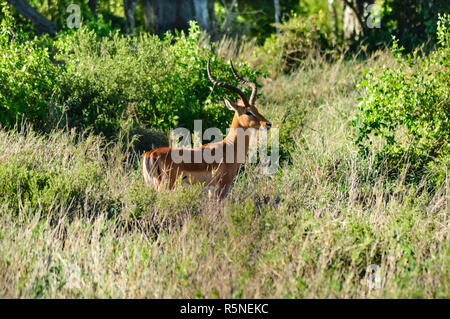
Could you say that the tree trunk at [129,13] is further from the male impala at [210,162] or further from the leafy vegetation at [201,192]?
the male impala at [210,162]

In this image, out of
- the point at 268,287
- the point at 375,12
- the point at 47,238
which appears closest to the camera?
the point at 268,287

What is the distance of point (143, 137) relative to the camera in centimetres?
806

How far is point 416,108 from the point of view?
630cm

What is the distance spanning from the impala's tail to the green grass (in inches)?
5.2

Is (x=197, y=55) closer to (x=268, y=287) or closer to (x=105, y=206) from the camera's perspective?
(x=105, y=206)

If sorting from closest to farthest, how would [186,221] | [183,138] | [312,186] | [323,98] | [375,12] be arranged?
[186,221], [312,186], [183,138], [323,98], [375,12]

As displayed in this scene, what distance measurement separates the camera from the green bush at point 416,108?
6.29 meters

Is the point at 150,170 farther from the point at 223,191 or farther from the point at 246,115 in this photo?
the point at 246,115

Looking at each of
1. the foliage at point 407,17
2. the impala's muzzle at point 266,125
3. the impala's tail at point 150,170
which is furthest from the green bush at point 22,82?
the foliage at point 407,17

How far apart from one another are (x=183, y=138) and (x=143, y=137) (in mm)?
584

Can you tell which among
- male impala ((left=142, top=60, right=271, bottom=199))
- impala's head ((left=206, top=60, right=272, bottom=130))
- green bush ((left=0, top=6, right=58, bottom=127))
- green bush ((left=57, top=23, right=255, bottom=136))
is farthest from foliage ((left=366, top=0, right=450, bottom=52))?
green bush ((left=0, top=6, right=58, bottom=127))

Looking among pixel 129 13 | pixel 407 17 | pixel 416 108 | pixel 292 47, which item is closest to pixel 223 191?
pixel 416 108

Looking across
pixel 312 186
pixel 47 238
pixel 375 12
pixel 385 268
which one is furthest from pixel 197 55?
pixel 375 12

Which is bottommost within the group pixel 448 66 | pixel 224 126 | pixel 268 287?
pixel 268 287
